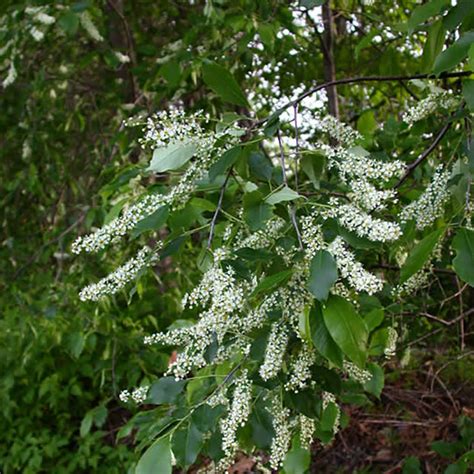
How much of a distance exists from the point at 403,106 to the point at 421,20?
2.22m

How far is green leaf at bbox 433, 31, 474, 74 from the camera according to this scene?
1156mm

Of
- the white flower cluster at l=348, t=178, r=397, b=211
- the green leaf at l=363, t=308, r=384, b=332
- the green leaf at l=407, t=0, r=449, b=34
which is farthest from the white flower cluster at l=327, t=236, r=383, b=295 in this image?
the green leaf at l=363, t=308, r=384, b=332

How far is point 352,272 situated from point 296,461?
1.88ft

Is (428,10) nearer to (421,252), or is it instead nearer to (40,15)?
(421,252)

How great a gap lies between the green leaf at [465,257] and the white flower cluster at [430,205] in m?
0.14

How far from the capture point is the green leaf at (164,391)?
4.52 feet

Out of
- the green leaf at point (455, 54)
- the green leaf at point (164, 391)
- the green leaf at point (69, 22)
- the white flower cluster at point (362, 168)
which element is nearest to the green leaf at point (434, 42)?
the green leaf at point (455, 54)

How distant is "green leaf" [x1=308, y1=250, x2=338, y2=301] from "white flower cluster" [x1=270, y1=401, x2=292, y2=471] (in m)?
0.38

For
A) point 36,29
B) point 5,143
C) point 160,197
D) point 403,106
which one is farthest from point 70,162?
point 160,197

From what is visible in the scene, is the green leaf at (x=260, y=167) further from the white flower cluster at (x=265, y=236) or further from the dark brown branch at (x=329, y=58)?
the dark brown branch at (x=329, y=58)

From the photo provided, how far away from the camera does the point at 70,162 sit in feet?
14.3

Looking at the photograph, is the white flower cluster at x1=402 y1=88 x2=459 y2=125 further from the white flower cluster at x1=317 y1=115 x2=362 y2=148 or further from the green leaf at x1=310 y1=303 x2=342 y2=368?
the green leaf at x1=310 y1=303 x2=342 y2=368

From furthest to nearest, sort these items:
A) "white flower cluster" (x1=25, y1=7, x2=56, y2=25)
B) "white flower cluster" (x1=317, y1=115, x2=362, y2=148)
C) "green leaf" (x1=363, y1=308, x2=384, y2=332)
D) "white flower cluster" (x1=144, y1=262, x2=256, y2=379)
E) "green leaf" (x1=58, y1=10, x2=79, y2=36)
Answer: "white flower cluster" (x1=25, y1=7, x2=56, y2=25) → "green leaf" (x1=58, y1=10, x2=79, y2=36) → "green leaf" (x1=363, y1=308, x2=384, y2=332) → "white flower cluster" (x1=317, y1=115, x2=362, y2=148) → "white flower cluster" (x1=144, y1=262, x2=256, y2=379)

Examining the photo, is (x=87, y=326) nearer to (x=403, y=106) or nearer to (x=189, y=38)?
(x=189, y=38)
